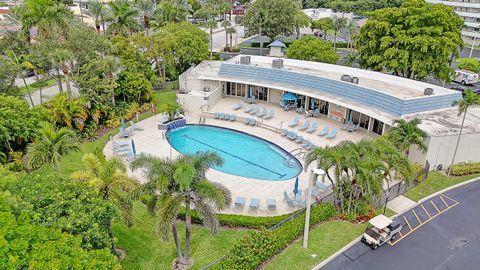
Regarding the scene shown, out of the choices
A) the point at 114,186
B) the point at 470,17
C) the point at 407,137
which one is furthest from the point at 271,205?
the point at 470,17

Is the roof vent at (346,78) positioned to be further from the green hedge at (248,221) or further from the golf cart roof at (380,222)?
the green hedge at (248,221)

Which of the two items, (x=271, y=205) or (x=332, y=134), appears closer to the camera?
(x=271, y=205)

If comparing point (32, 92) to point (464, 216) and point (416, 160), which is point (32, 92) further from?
point (464, 216)

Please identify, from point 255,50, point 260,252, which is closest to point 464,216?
point 260,252

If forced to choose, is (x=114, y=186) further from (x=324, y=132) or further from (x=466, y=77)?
(x=466, y=77)

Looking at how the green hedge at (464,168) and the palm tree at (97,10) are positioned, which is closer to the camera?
the green hedge at (464,168)

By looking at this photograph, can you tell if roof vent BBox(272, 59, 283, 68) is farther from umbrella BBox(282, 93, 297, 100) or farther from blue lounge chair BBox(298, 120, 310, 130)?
blue lounge chair BBox(298, 120, 310, 130)

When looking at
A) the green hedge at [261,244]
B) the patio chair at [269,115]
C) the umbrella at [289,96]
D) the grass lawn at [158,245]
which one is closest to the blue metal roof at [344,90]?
the umbrella at [289,96]
